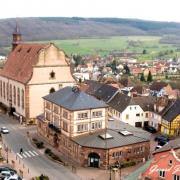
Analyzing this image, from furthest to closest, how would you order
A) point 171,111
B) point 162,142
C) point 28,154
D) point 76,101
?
point 171,111
point 162,142
point 28,154
point 76,101

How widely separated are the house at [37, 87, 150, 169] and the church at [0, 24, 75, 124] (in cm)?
1873

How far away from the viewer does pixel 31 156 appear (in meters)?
70.9

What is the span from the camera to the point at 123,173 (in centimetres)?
6309

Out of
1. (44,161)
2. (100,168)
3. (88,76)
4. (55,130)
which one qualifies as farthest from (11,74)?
(88,76)

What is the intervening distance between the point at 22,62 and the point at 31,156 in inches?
1402

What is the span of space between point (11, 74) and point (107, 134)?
43.2m

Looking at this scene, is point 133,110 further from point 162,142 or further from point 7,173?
point 7,173

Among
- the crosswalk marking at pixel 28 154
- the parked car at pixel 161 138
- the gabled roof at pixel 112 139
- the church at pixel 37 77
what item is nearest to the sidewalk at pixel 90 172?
the gabled roof at pixel 112 139

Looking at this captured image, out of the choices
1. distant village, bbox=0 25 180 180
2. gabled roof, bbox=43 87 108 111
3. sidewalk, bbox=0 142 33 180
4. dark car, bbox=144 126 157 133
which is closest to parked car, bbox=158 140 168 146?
distant village, bbox=0 25 180 180

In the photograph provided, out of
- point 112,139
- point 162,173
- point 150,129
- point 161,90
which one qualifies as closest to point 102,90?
point 150,129

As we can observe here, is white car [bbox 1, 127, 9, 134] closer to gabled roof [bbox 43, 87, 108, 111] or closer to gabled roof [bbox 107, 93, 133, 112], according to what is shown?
gabled roof [bbox 43, 87, 108, 111]

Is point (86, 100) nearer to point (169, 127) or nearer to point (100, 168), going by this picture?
point (100, 168)

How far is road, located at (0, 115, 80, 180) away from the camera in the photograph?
62.4 m

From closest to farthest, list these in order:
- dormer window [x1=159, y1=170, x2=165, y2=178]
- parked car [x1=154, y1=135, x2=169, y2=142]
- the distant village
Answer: dormer window [x1=159, y1=170, x2=165, y2=178] → the distant village → parked car [x1=154, y1=135, x2=169, y2=142]
